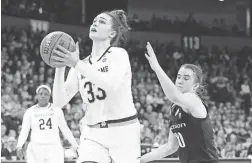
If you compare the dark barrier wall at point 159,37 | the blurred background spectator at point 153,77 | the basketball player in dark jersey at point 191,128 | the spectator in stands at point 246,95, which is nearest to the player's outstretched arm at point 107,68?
the basketball player in dark jersey at point 191,128

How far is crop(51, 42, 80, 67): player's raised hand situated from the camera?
14.4 feet

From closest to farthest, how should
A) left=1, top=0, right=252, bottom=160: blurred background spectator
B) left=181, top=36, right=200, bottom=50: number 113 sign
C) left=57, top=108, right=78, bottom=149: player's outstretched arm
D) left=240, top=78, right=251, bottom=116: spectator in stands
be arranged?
left=57, top=108, right=78, bottom=149: player's outstretched arm, left=1, top=0, right=252, bottom=160: blurred background spectator, left=240, top=78, right=251, bottom=116: spectator in stands, left=181, top=36, right=200, bottom=50: number 113 sign

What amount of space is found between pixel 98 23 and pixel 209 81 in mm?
17237

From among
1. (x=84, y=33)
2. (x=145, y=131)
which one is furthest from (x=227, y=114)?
(x=84, y=33)

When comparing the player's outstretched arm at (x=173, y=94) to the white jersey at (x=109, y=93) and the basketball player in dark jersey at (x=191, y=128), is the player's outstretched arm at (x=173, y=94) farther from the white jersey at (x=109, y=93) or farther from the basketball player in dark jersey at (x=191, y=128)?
the white jersey at (x=109, y=93)

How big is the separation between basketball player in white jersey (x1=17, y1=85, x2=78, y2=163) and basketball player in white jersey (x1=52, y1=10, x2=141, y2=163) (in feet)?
15.9

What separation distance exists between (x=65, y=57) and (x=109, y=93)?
565mm

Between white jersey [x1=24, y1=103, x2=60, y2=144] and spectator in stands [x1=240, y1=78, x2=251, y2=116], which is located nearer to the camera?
white jersey [x1=24, y1=103, x2=60, y2=144]

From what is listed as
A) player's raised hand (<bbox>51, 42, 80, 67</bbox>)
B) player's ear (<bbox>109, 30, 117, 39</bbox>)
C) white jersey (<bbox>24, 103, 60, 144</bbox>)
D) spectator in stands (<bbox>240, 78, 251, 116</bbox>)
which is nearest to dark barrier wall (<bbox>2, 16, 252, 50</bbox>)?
spectator in stands (<bbox>240, 78, 251, 116</bbox>)

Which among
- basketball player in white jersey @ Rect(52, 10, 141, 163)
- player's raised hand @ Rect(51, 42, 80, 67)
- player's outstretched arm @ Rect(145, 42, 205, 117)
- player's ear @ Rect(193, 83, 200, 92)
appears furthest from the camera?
player's ear @ Rect(193, 83, 200, 92)

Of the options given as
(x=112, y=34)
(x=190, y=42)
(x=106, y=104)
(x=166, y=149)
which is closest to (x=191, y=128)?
(x=166, y=149)

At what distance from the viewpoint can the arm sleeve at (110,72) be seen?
4.43 metres

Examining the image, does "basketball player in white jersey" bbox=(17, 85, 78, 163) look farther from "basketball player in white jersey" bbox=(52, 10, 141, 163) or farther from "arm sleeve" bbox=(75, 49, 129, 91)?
"arm sleeve" bbox=(75, 49, 129, 91)

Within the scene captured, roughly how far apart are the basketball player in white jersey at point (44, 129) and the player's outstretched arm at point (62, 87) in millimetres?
4763
